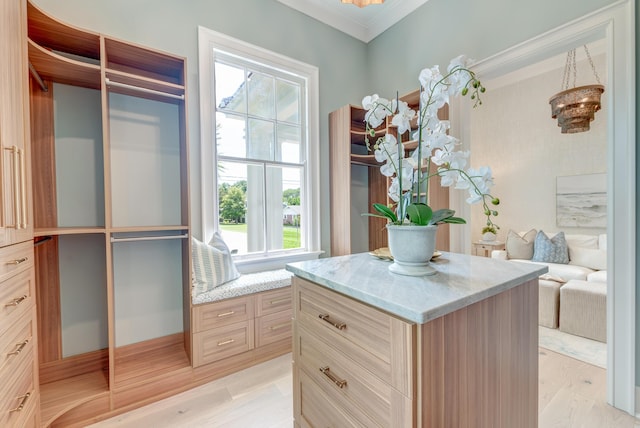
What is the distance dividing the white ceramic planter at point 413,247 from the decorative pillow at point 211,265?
1.56 meters

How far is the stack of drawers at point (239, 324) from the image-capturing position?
2002mm

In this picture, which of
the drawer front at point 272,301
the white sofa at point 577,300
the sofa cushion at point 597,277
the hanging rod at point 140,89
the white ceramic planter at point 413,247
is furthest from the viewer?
the sofa cushion at point 597,277

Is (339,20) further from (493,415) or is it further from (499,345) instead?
(493,415)

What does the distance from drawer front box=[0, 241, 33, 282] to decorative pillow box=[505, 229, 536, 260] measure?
5.45m

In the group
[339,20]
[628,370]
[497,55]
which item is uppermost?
[339,20]

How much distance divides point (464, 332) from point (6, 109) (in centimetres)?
192

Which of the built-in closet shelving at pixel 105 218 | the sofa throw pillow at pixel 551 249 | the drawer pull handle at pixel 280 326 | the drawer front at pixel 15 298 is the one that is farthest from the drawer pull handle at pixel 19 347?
the sofa throw pillow at pixel 551 249

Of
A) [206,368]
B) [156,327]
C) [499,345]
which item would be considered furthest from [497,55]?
[156,327]

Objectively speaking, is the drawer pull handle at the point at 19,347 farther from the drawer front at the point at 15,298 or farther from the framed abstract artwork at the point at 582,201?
the framed abstract artwork at the point at 582,201

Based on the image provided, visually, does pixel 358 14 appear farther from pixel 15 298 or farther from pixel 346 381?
pixel 15 298

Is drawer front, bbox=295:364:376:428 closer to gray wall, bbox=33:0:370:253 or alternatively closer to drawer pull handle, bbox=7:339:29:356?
Answer: drawer pull handle, bbox=7:339:29:356

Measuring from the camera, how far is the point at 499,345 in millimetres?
972

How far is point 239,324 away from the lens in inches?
84.7

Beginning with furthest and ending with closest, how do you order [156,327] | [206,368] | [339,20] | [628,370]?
[339,20]
[156,327]
[206,368]
[628,370]
